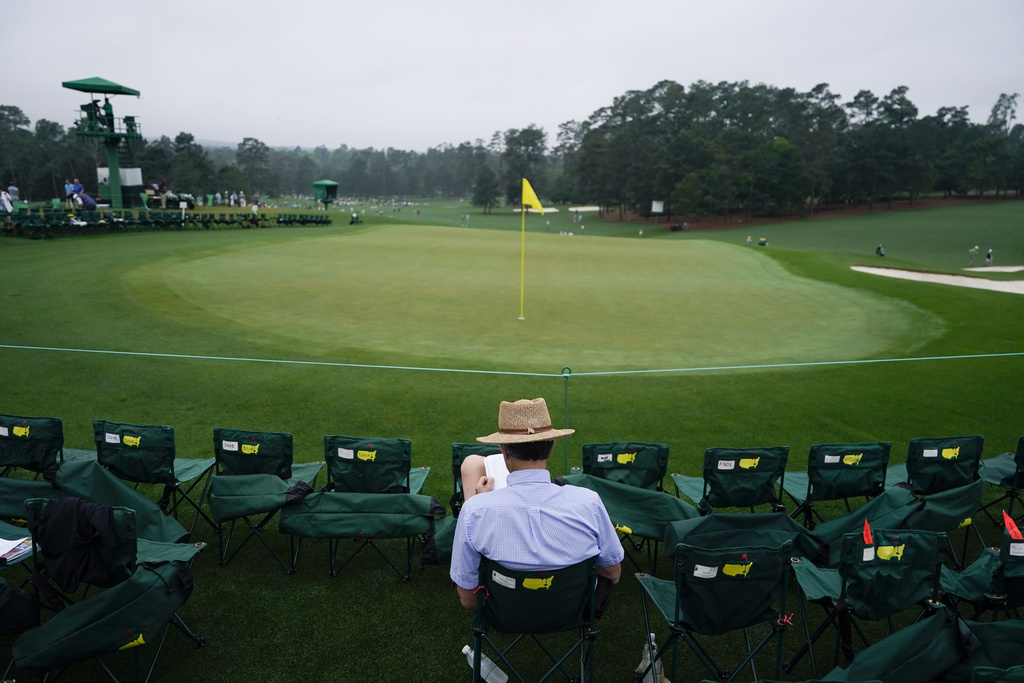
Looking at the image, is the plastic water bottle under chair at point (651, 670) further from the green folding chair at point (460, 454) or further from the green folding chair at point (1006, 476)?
the green folding chair at point (1006, 476)

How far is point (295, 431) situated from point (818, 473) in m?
6.24

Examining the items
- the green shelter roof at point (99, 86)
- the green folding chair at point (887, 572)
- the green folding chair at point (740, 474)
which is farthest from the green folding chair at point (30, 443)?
the green shelter roof at point (99, 86)

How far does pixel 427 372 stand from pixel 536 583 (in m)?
8.26

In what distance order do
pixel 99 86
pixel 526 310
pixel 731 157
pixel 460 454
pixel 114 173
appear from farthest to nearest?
pixel 731 157 → pixel 114 173 → pixel 99 86 → pixel 526 310 → pixel 460 454

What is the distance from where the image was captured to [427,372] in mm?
11492

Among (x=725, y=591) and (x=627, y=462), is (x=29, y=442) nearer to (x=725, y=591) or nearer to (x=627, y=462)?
(x=627, y=462)

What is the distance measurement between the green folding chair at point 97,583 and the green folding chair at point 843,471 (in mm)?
5049

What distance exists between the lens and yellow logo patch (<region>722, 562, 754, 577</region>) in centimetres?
381

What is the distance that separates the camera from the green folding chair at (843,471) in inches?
226

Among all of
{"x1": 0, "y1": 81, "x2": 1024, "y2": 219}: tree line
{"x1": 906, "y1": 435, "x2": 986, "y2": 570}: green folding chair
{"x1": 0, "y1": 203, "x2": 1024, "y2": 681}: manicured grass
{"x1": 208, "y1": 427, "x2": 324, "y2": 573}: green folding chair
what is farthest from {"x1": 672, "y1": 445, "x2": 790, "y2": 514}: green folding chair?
{"x1": 0, "y1": 81, "x2": 1024, "y2": 219}: tree line

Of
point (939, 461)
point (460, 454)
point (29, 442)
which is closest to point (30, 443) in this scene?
point (29, 442)

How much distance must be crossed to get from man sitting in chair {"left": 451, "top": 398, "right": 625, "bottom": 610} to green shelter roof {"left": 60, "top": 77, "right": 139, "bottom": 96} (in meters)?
50.5

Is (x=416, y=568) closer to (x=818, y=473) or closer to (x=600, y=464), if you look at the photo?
(x=600, y=464)

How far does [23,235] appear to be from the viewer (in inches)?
1218
